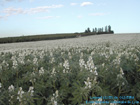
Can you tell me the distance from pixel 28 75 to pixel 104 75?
253cm

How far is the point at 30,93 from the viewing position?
3361 mm

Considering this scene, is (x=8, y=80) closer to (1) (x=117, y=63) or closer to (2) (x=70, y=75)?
(2) (x=70, y=75)

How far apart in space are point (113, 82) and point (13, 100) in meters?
2.90

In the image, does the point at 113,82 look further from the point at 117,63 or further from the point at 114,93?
the point at 117,63

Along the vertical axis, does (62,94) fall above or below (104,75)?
below

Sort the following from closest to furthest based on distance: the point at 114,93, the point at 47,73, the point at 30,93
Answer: the point at 30,93 → the point at 114,93 → the point at 47,73

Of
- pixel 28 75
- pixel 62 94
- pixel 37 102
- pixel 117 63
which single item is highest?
pixel 117 63

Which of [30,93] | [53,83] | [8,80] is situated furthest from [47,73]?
[8,80]

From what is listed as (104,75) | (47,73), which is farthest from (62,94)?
(104,75)

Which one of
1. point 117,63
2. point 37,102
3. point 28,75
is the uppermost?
point 117,63

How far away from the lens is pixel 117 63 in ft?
15.1

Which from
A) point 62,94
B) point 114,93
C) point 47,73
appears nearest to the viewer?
point 62,94

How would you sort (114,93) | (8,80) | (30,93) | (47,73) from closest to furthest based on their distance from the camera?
(30,93)
(114,93)
(47,73)
(8,80)

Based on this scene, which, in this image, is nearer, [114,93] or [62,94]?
[62,94]
